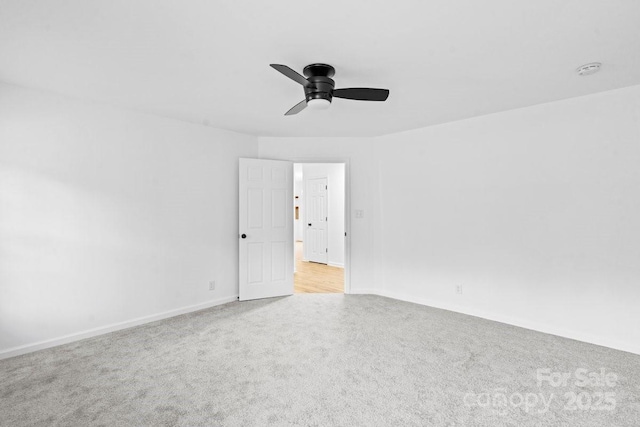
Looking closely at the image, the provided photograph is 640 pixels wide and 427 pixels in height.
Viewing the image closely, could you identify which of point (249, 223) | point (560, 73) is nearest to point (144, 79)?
point (249, 223)

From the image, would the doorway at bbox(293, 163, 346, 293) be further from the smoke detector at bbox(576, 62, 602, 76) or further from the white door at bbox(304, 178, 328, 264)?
the smoke detector at bbox(576, 62, 602, 76)

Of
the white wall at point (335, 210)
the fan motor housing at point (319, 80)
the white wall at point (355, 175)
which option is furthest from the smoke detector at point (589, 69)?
the white wall at point (335, 210)

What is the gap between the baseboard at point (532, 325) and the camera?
2.88 metres

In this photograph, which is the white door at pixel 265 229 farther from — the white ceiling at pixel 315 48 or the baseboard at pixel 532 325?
the baseboard at pixel 532 325

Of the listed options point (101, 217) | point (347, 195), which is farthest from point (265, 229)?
point (101, 217)

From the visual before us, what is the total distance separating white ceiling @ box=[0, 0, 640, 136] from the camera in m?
1.77

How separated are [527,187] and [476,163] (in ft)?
2.02

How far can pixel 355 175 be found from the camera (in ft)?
15.6

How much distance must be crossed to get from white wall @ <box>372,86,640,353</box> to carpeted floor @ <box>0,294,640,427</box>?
0.35m

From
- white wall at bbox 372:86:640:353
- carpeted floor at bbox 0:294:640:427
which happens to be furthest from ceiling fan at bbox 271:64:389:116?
carpeted floor at bbox 0:294:640:427

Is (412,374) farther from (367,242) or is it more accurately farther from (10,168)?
(10,168)

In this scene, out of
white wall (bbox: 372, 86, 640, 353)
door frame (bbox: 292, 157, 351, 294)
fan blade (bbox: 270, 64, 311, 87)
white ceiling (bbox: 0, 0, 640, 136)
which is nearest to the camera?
white ceiling (bbox: 0, 0, 640, 136)

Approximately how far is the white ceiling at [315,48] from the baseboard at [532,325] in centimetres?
231

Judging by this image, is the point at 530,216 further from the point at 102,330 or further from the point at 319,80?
the point at 102,330
